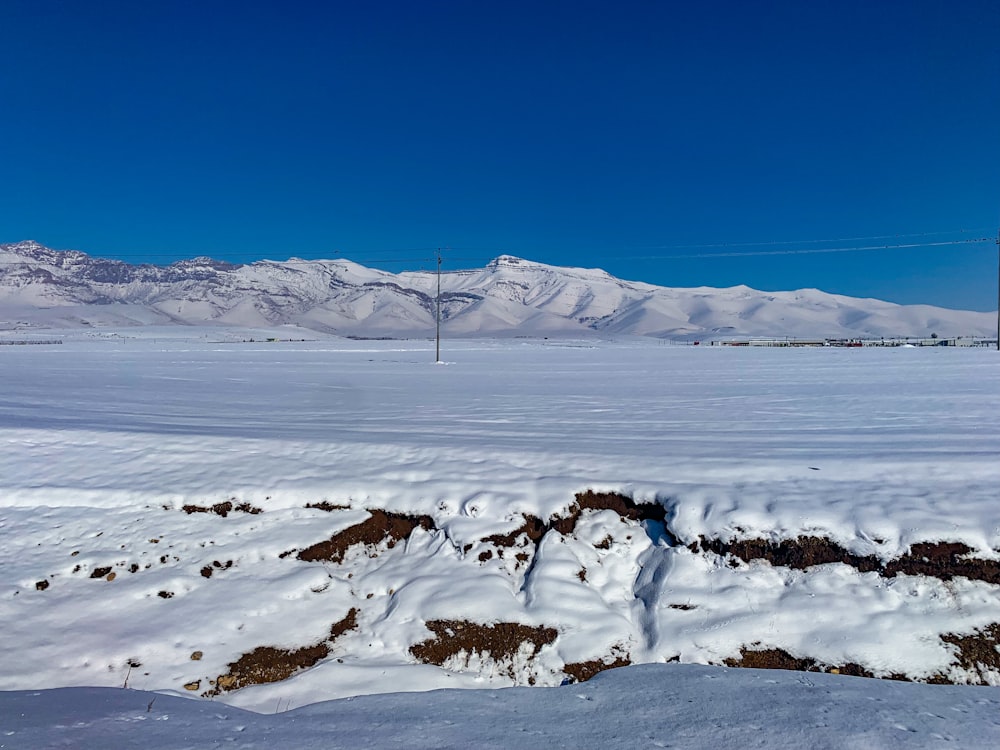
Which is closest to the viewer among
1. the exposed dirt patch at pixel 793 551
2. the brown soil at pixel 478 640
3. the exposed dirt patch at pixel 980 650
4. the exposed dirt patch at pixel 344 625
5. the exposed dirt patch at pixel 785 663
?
the exposed dirt patch at pixel 980 650

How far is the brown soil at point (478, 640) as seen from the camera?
6.42m

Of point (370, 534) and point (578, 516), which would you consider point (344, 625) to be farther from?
point (578, 516)

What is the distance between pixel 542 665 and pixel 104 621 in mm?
4719

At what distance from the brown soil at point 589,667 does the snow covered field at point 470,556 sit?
3cm

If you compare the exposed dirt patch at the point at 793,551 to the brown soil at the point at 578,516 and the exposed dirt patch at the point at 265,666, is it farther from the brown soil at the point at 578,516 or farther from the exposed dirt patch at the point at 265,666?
the exposed dirt patch at the point at 265,666

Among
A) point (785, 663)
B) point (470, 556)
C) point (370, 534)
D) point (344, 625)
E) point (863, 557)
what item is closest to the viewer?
point (785, 663)

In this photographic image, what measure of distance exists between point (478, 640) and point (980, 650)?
16.0 feet

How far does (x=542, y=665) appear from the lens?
6.30m

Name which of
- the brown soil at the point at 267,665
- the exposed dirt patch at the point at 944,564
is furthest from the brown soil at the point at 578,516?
the exposed dirt patch at the point at 944,564

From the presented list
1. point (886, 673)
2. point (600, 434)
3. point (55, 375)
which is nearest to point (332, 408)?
point (600, 434)

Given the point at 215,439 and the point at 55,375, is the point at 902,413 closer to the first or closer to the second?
the point at 215,439

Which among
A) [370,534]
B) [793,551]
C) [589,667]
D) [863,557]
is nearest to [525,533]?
[370,534]

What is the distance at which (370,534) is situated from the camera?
8.38 meters

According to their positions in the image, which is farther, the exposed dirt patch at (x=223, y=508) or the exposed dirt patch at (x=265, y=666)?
the exposed dirt patch at (x=223, y=508)
